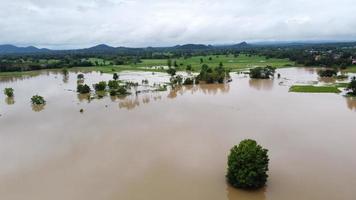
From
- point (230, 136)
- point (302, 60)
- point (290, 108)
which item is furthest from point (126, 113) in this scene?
point (302, 60)

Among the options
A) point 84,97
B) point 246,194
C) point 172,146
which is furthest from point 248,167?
point 84,97

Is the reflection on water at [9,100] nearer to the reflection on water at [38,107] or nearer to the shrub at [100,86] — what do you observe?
the reflection on water at [38,107]

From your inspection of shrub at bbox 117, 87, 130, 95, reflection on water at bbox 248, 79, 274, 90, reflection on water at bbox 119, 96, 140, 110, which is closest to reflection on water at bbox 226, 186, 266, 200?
reflection on water at bbox 119, 96, 140, 110

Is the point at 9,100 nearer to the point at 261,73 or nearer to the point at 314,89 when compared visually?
the point at 261,73

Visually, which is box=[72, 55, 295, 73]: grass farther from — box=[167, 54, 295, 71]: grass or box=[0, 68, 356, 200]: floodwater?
box=[0, 68, 356, 200]: floodwater

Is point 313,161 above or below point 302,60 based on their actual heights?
below

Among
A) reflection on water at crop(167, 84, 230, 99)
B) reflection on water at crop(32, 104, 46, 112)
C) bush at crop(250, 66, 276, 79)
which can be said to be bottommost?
reflection on water at crop(32, 104, 46, 112)

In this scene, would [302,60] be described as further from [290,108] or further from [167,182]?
[167,182]
